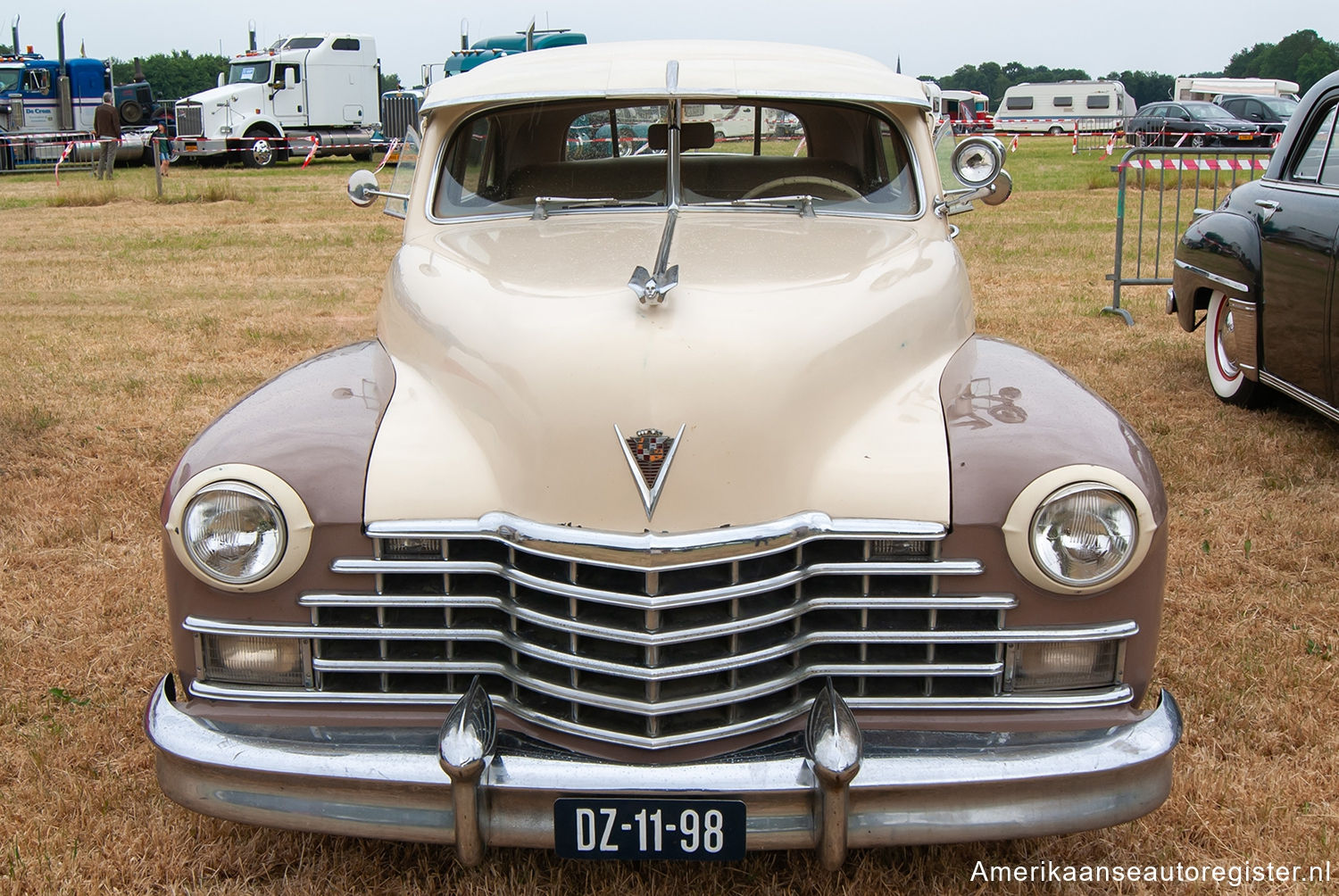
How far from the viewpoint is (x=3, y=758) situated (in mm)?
3158

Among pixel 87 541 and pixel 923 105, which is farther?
pixel 87 541

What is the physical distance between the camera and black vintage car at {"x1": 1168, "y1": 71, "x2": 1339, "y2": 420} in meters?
5.08

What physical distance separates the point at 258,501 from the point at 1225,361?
5.58 meters

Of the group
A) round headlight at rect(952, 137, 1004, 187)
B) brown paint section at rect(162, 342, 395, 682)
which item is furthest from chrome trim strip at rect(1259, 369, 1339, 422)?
brown paint section at rect(162, 342, 395, 682)

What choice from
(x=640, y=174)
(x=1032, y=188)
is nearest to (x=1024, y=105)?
(x=1032, y=188)

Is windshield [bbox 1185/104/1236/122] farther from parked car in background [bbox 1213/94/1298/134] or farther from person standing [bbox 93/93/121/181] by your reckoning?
person standing [bbox 93/93/121/181]

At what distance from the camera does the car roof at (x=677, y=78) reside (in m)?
3.59

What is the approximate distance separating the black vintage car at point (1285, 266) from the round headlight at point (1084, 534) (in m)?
3.26

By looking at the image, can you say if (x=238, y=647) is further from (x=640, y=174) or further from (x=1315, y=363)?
(x=1315, y=363)

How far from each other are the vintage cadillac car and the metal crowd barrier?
4.62 metres

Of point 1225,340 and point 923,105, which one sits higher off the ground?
point 923,105

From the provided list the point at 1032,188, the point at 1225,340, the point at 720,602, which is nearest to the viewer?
the point at 720,602

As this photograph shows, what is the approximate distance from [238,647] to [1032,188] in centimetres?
1879

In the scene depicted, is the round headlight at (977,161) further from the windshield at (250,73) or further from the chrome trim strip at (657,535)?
the windshield at (250,73)
